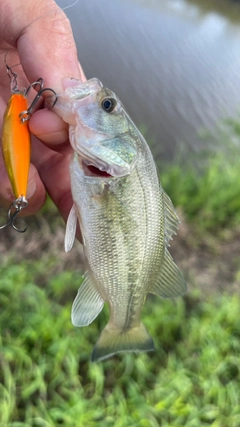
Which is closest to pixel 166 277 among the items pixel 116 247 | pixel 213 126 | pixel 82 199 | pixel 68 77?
pixel 116 247

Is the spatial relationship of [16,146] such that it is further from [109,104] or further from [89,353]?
[89,353]

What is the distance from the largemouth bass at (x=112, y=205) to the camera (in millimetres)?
1555

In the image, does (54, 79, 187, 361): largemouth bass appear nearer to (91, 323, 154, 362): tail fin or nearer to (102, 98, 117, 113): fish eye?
(102, 98, 117, 113): fish eye

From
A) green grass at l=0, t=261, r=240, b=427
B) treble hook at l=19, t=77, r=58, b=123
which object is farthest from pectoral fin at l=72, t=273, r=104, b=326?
green grass at l=0, t=261, r=240, b=427

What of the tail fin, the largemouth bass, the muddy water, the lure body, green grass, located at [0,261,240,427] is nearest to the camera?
the lure body

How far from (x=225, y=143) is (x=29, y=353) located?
14.5 ft

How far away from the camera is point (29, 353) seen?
2.46 m

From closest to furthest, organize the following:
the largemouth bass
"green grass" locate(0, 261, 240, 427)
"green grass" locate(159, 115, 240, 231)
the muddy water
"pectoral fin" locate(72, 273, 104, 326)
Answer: the largemouth bass < "pectoral fin" locate(72, 273, 104, 326) < "green grass" locate(0, 261, 240, 427) < "green grass" locate(159, 115, 240, 231) < the muddy water

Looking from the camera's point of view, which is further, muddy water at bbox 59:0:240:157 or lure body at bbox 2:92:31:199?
muddy water at bbox 59:0:240:157

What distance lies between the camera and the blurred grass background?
90.5 inches

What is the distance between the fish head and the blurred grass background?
4.70 ft

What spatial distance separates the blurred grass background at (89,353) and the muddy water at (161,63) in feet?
8.81

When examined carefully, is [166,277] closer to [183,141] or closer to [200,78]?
[183,141]

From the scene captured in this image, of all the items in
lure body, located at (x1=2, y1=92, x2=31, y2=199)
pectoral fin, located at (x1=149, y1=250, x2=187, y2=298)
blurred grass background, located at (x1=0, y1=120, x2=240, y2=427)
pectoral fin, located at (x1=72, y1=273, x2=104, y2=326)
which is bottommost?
blurred grass background, located at (x1=0, y1=120, x2=240, y2=427)
